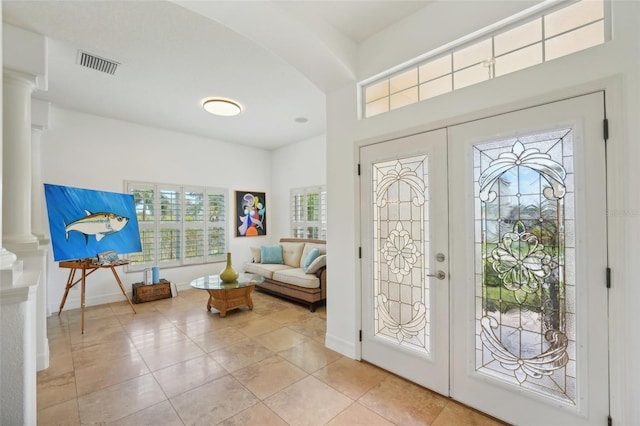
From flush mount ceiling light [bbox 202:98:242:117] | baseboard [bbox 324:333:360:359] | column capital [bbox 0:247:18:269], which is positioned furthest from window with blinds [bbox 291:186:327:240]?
column capital [bbox 0:247:18:269]

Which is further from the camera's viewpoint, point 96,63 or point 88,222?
point 88,222

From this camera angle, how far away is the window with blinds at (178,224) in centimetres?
503

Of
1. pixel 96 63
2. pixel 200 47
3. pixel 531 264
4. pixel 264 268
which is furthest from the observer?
pixel 264 268

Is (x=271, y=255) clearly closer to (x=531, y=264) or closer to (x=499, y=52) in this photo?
(x=531, y=264)

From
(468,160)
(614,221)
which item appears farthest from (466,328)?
(468,160)

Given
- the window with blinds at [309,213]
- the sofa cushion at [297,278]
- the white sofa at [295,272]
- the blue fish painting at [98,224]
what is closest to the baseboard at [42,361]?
the blue fish painting at [98,224]

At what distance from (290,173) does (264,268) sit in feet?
7.56

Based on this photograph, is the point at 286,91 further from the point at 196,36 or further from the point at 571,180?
the point at 571,180

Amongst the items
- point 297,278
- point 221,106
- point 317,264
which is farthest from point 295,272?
point 221,106

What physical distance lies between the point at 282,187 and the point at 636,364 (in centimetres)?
589

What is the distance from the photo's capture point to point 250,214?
6.46 m

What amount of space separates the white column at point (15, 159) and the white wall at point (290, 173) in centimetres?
416

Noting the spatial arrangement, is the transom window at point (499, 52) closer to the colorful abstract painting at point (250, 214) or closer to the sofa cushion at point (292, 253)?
the sofa cushion at point (292, 253)

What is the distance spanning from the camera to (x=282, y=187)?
6.59 metres
